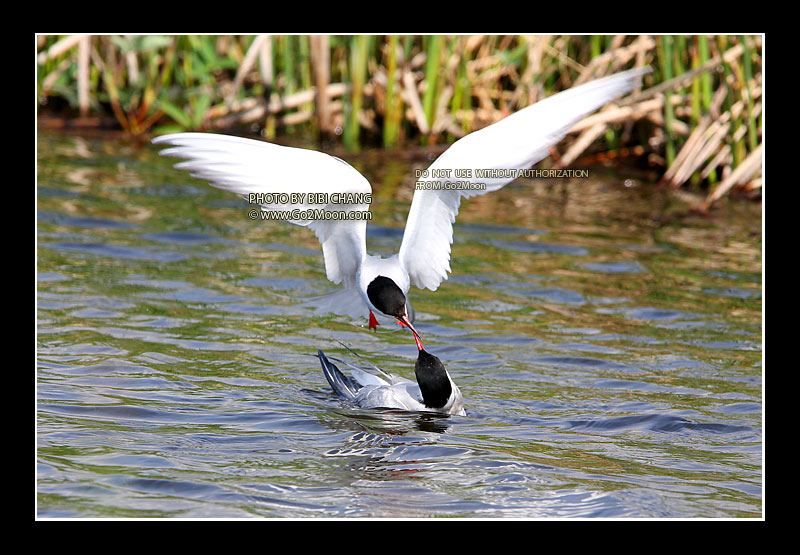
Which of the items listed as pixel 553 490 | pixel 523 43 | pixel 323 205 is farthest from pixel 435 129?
pixel 553 490

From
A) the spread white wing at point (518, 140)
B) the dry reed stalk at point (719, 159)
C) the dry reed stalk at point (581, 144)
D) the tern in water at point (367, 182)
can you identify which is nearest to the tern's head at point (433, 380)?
the tern in water at point (367, 182)

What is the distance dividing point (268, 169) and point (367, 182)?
1.65ft

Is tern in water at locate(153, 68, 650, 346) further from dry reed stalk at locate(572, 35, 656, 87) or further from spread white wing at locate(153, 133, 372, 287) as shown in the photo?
dry reed stalk at locate(572, 35, 656, 87)

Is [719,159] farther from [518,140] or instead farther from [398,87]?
[518,140]

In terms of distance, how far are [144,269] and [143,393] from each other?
246 centimetres

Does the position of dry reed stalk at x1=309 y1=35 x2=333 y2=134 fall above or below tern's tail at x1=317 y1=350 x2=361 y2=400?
above

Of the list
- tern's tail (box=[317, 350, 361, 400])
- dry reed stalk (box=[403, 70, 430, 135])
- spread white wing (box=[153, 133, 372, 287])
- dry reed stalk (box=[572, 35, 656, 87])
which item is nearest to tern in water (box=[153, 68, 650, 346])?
spread white wing (box=[153, 133, 372, 287])

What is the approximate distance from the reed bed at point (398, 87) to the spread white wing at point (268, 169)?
5150mm

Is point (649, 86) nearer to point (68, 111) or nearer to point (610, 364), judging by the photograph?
point (610, 364)

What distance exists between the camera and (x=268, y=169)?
209 inches

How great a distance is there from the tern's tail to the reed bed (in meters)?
5.03

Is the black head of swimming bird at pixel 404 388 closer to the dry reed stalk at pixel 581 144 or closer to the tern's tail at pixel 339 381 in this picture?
the tern's tail at pixel 339 381

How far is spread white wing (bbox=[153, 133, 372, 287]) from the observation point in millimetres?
5176

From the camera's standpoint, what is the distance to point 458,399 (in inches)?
223
